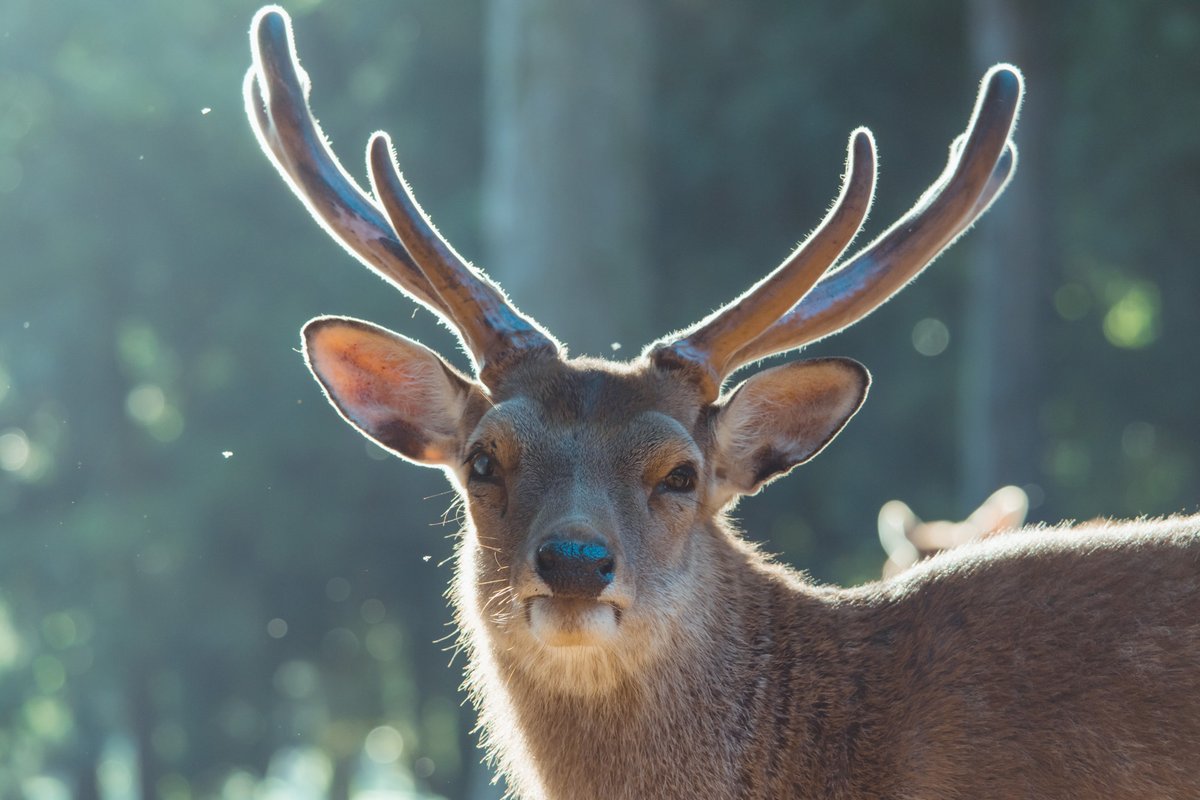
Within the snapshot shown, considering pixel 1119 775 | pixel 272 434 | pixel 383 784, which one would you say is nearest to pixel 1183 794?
pixel 1119 775

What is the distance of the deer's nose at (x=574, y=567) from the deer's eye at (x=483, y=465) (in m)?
0.53

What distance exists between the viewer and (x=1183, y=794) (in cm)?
396

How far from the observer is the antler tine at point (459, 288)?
4.99 metres

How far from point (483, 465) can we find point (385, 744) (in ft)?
106

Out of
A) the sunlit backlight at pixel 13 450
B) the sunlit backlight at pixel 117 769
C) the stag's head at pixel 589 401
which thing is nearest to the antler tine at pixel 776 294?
the stag's head at pixel 589 401

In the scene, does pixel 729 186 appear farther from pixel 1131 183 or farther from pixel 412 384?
pixel 412 384

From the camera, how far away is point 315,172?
5406 millimetres

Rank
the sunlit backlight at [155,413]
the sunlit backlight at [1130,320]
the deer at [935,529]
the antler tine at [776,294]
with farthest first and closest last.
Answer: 1. the sunlit backlight at [155,413]
2. the sunlit backlight at [1130,320]
3. the deer at [935,529]
4. the antler tine at [776,294]

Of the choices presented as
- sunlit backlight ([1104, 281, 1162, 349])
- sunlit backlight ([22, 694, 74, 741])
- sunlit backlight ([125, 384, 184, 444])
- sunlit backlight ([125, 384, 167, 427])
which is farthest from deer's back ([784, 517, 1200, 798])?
sunlit backlight ([22, 694, 74, 741])

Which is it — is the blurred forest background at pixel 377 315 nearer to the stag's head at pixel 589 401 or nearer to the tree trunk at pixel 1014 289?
the tree trunk at pixel 1014 289

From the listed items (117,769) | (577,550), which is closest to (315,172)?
(577,550)

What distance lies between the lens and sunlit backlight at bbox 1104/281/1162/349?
24.8m

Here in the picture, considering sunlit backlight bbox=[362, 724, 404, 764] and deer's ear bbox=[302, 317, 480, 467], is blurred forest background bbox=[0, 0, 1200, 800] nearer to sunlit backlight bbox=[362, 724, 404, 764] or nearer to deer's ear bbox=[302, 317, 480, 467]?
sunlit backlight bbox=[362, 724, 404, 764]

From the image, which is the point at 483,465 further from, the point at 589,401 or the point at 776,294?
the point at 776,294
